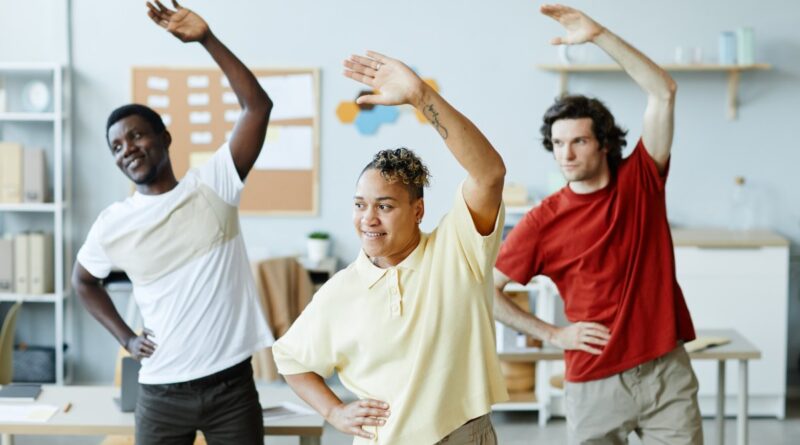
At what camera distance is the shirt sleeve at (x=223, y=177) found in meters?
3.03

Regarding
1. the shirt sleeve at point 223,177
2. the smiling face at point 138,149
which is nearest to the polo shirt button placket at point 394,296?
the shirt sleeve at point 223,177

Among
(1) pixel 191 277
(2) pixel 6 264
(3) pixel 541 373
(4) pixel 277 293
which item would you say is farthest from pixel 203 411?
(2) pixel 6 264

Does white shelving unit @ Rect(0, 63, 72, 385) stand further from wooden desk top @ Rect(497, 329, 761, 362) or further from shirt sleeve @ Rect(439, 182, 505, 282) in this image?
shirt sleeve @ Rect(439, 182, 505, 282)

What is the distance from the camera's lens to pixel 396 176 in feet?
6.98

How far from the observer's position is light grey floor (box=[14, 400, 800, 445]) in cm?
517

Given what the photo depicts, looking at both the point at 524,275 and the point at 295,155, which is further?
the point at 295,155

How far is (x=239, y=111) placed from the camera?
583 centimetres

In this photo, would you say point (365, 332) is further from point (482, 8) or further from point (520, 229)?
point (482, 8)

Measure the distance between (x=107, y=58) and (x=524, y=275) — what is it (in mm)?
3653

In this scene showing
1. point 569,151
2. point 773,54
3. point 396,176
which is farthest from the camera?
point 773,54

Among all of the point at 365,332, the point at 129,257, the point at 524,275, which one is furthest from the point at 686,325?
the point at 129,257

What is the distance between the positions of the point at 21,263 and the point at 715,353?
148 inches

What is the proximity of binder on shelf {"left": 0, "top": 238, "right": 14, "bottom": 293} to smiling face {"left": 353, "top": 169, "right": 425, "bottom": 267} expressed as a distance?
412cm

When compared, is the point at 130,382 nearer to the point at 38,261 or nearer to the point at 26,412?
the point at 26,412
